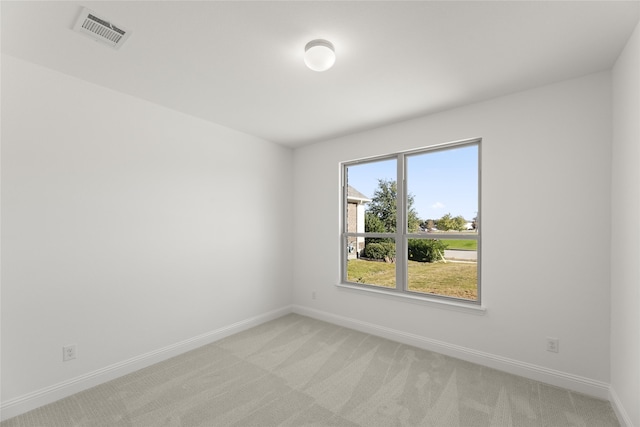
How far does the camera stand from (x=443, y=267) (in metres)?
3.27

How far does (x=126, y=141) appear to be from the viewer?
8.98ft

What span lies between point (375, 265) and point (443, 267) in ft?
2.93

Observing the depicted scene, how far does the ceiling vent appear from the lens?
68.2 inches

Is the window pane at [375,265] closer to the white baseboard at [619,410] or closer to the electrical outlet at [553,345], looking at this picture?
the electrical outlet at [553,345]

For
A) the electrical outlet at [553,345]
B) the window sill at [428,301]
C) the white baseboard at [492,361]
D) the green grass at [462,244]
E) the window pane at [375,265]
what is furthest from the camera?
the window pane at [375,265]

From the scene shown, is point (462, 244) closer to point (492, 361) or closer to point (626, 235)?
point (492, 361)

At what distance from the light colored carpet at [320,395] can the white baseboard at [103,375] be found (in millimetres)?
53

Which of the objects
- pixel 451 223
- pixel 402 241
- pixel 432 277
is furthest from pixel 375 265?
pixel 451 223

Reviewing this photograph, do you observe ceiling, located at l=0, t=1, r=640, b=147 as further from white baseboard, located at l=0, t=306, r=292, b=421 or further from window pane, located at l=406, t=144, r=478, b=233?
white baseboard, located at l=0, t=306, r=292, b=421

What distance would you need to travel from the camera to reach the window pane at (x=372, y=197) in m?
3.70

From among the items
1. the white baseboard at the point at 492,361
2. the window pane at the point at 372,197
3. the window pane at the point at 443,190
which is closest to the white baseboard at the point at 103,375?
the white baseboard at the point at 492,361

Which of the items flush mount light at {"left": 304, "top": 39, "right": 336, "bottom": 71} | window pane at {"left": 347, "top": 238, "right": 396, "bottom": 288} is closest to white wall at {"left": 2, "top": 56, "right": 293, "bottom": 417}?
window pane at {"left": 347, "top": 238, "right": 396, "bottom": 288}

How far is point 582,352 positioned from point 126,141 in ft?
14.4

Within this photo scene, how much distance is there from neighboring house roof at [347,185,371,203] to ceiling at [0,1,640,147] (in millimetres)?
1329
